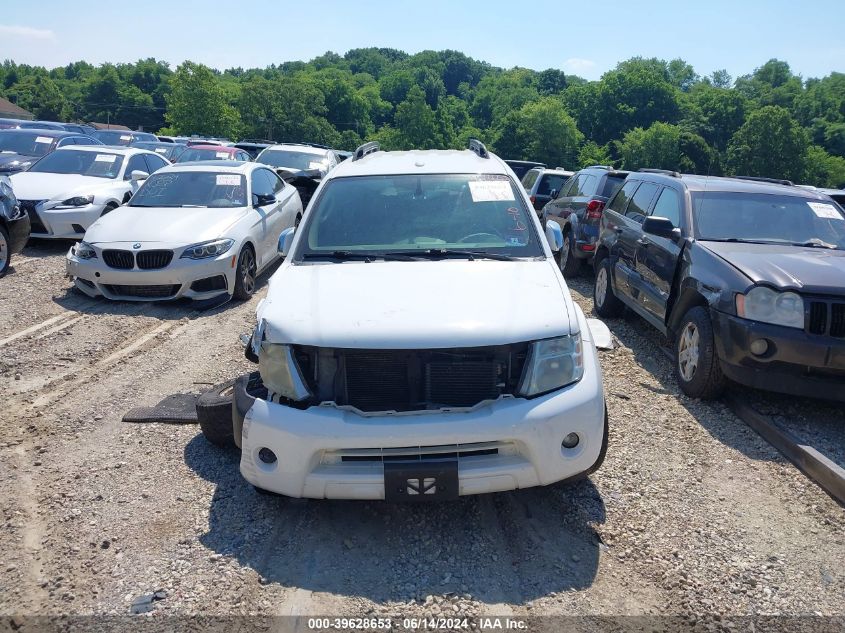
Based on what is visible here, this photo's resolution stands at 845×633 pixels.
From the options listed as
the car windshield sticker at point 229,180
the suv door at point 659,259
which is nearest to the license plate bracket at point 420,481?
the suv door at point 659,259

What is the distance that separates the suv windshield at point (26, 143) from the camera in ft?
45.4

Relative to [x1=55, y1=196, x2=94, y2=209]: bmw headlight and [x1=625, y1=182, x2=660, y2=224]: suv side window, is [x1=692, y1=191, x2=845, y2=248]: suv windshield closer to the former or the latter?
[x1=625, y1=182, x2=660, y2=224]: suv side window

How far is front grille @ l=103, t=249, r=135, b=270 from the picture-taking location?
760 centimetres

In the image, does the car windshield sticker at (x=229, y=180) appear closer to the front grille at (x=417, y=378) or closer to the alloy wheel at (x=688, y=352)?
the alloy wheel at (x=688, y=352)

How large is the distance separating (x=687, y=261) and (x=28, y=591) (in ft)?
17.6

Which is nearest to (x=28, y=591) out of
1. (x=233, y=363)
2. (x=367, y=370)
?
(x=367, y=370)

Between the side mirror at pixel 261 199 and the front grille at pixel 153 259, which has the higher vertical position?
the side mirror at pixel 261 199

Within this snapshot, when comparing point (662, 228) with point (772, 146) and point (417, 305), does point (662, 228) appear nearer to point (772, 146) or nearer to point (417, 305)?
point (417, 305)

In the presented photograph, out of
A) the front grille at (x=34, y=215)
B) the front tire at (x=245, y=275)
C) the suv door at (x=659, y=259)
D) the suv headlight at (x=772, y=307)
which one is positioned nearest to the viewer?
the suv headlight at (x=772, y=307)

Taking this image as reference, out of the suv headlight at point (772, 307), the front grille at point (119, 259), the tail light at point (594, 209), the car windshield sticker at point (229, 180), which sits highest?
the car windshield sticker at point (229, 180)

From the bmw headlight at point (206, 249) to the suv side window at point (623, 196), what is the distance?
486 centimetres

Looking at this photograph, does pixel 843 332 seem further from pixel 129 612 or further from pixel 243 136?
pixel 243 136

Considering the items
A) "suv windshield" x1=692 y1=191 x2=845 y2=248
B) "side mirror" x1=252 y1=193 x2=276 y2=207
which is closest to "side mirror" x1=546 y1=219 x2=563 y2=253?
"suv windshield" x1=692 y1=191 x2=845 y2=248

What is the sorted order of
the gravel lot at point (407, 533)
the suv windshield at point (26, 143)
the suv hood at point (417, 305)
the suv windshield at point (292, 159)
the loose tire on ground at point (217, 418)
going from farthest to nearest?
1. the suv windshield at point (292, 159)
2. the suv windshield at point (26, 143)
3. the loose tire on ground at point (217, 418)
4. the suv hood at point (417, 305)
5. the gravel lot at point (407, 533)
